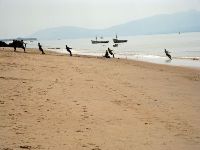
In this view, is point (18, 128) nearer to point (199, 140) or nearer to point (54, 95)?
point (54, 95)

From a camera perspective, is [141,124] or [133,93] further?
[133,93]

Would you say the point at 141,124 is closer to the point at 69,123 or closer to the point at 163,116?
the point at 163,116

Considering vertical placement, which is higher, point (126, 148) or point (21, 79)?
point (21, 79)

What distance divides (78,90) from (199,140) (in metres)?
5.34

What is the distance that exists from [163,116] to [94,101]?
7.32 ft

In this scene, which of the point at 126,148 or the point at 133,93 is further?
the point at 133,93

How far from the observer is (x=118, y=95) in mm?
11164

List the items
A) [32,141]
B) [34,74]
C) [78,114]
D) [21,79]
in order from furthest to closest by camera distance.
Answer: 1. [34,74]
2. [21,79]
3. [78,114]
4. [32,141]

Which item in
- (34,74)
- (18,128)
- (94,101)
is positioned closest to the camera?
(18,128)

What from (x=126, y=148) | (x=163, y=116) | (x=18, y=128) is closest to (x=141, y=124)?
(x=163, y=116)

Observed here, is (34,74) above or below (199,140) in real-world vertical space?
above

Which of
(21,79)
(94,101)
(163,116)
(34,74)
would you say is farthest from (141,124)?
(34,74)

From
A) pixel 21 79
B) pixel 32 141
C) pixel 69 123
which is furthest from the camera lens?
pixel 21 79

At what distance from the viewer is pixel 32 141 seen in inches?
246
